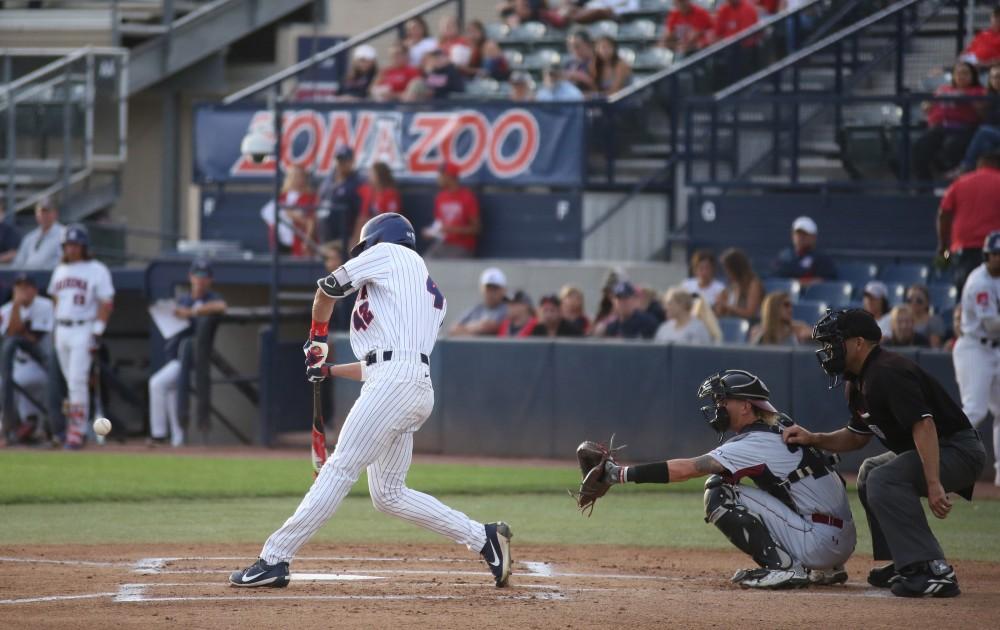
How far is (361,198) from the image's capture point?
56.0ft

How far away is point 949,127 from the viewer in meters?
15.1

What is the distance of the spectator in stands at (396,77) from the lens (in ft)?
61.9

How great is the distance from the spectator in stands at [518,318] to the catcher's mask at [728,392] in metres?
7.56

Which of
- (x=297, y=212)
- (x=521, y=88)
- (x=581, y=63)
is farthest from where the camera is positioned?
(x=581, y=63)

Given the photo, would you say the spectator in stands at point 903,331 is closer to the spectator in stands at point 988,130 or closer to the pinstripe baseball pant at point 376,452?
the spectator in stands at point 988,130

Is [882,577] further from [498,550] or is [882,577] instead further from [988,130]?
[988,130]

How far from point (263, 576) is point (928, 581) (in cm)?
308

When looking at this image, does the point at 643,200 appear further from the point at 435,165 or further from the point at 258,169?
the point at 258,169

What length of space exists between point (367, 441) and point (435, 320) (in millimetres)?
684

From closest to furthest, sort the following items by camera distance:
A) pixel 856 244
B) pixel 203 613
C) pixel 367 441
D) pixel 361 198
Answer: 1. pixel 203 613
2. pixel 367 441
3. pixel 856 244
4. pixel 361 198

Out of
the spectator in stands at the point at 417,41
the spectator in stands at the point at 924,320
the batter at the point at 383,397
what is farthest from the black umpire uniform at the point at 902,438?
the spectator in stands at the point at 417,41

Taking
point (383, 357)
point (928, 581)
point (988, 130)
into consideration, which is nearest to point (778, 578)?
point (928, 581)

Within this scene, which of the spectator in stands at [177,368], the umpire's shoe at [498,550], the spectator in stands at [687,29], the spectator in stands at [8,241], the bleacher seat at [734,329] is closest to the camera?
the umpire's shoe at [498,550]

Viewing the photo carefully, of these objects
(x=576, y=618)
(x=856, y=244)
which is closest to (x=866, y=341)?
(x=576, y=618)
